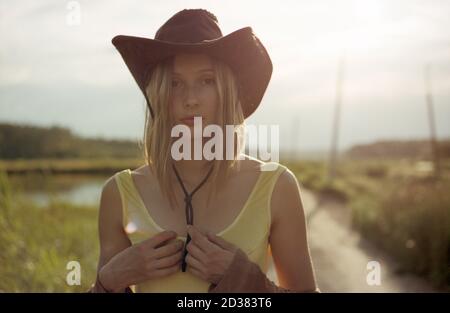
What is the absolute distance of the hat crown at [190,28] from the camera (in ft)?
6.19

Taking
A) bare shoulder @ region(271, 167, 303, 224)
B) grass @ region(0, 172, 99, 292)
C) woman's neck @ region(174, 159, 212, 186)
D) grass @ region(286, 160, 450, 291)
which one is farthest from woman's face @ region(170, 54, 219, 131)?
grass @ region(286, 160, 450, 291)

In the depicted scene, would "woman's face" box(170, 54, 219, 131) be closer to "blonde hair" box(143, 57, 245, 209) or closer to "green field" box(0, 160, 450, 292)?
"blonde hair" box(143, 57, 245, 209)

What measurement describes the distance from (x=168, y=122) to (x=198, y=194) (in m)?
0.28

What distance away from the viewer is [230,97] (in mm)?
1890

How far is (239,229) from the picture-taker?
1867 millimetres

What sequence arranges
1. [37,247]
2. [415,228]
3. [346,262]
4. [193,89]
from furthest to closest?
[346,262] → [415,228] → [37,247] → [193,89]

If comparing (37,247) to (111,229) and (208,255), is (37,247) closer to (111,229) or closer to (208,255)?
(111,229)

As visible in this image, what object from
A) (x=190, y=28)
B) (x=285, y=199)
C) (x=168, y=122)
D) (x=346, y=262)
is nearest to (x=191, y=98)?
(x=168, y=122)

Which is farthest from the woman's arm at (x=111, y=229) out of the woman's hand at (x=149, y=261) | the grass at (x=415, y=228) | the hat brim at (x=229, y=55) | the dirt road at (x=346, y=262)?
the grass at (x=415, y=228)

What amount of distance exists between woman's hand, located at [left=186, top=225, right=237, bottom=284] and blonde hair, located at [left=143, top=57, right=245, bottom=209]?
0.22m

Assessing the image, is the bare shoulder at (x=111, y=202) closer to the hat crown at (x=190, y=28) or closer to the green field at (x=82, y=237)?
the hat crown at (x=190, y=28)

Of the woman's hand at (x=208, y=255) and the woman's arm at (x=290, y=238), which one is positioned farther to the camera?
the woman's arm at (x=290, y=238)
